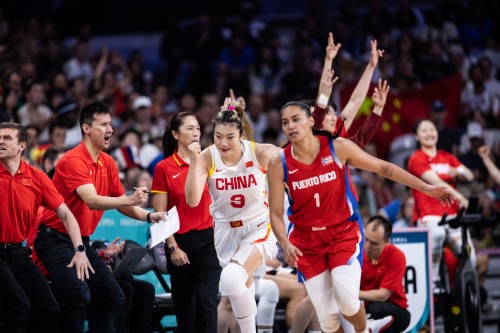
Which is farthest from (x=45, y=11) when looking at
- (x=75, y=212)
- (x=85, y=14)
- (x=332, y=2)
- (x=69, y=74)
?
(x=75, y=212)

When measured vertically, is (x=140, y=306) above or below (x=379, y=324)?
above

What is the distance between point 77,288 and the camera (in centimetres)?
822

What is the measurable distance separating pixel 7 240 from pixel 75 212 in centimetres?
69

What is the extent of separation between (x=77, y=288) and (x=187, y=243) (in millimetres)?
1143

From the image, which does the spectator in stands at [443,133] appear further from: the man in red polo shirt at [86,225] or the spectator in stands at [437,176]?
the man in red polo shirt at [86,225]

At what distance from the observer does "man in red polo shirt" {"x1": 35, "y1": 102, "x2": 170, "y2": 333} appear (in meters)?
8.26

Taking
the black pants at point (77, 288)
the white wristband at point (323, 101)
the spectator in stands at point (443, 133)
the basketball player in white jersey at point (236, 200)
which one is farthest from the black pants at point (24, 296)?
the spectator in stands at point (443, 133)

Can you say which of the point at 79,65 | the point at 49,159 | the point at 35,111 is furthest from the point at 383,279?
the point at 79,65

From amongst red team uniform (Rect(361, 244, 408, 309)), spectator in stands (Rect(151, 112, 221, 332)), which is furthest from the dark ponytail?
red team uniform (Rect(361, 244, 408, 309))

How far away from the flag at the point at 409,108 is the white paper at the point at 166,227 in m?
7.93

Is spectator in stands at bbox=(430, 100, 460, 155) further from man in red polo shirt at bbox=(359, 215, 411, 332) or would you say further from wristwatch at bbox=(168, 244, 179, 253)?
wristwatch at bbox=(168, 244, 179, 253)

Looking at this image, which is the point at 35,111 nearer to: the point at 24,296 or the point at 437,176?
the point at 437,176

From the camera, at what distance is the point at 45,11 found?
62.8 feet

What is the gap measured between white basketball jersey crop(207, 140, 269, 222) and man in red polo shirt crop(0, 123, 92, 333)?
3.94 feet
